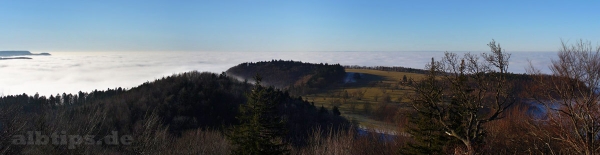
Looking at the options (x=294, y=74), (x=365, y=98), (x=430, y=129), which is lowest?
(x=365, y=98)

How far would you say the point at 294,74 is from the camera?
15062 centimetres

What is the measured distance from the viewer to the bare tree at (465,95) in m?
17.1

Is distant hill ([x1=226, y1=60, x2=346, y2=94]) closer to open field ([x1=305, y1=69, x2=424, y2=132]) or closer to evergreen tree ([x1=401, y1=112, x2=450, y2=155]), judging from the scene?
open field ([x1=305, y1=69, x2=424, y2=132])

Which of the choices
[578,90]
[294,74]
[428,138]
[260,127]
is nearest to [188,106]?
[260,127]

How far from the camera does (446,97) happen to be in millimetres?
21234

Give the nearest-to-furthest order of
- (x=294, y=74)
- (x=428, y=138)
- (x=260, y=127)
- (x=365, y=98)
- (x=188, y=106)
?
(x=260, y=127), (x=428, y=138), (x=188, y=106), (x=365, y=98), (x=294, y=74)

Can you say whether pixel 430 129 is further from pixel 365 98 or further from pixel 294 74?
pixel 294 74

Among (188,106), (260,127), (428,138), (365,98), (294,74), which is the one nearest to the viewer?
(260,127)

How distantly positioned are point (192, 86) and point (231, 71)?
104 m

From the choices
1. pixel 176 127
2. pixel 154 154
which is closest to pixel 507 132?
pixel 154 154

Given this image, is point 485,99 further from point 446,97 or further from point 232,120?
point 232,120

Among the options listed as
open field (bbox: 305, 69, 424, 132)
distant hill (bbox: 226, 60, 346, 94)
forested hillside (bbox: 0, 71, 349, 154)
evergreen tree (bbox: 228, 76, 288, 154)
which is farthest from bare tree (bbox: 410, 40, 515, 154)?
distant hill (bbox: 226, 60, 346, 94)

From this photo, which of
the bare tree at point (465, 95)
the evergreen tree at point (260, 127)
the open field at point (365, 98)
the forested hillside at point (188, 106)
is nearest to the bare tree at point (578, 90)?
the bare tree at point (465, 95)

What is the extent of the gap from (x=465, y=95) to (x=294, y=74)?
132449 millimetres
